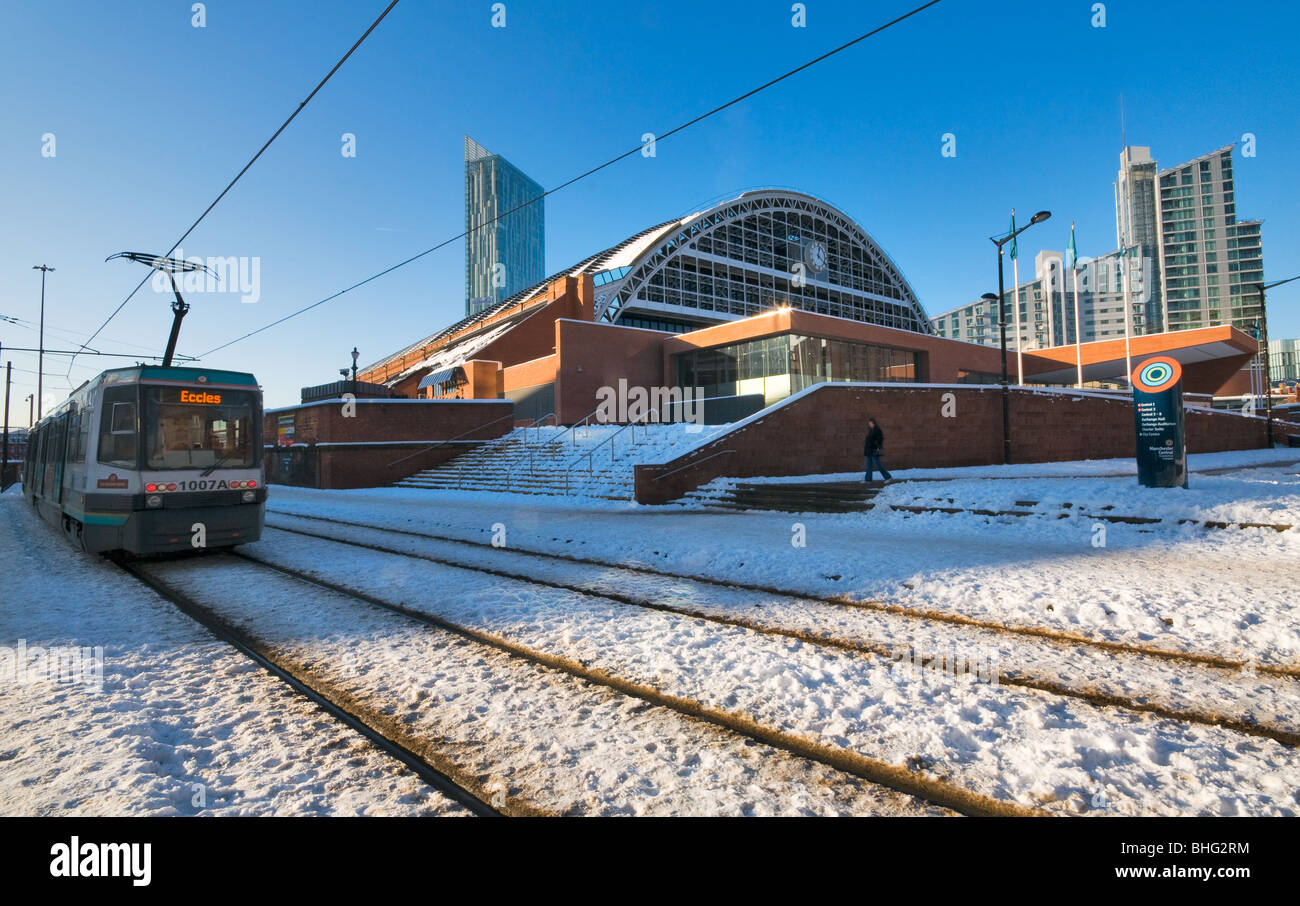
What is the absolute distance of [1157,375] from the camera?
11805mm

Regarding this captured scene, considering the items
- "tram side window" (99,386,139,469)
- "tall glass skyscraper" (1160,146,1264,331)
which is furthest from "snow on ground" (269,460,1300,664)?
"tall glass skyscraper" (1160,146,1264,331)

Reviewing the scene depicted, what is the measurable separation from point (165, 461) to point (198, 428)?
2.29ft

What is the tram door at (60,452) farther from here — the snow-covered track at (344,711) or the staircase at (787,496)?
the staircase at (787,496)

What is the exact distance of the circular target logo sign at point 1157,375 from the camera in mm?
11500

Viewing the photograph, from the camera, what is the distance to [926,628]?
208 inches

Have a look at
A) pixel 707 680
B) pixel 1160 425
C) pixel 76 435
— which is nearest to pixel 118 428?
pixel 76 435

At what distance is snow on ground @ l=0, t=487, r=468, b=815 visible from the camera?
8.71ft

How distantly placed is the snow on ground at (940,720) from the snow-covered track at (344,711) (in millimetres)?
529

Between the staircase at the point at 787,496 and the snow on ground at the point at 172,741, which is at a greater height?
the staircase at the point at 787,496

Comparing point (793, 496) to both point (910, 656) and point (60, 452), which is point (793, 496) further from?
point (60, 452)

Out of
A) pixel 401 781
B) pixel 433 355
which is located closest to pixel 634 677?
pixel 401 781

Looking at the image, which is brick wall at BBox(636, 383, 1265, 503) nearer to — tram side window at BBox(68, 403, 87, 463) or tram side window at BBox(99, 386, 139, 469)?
tram side window at BBox(99, 386, 139, 469)

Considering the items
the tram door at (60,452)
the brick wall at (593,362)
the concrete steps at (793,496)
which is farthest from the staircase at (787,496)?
the brick wall at (593,362)
